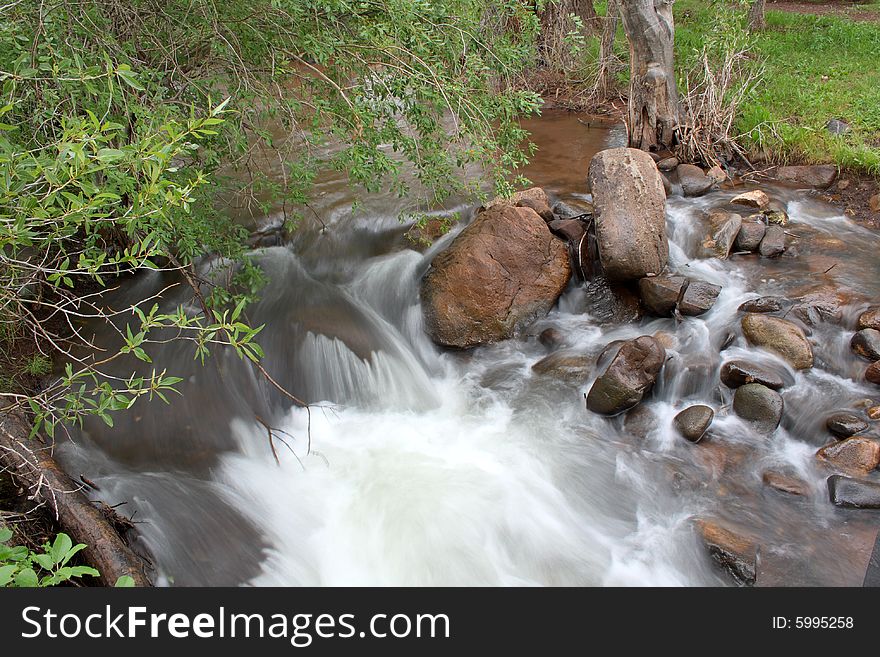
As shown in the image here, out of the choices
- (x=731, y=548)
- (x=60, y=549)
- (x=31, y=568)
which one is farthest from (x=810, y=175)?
(x=31, y=568)

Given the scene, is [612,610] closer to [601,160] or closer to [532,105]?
[532,105]

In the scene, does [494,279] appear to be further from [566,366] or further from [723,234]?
[723,234]

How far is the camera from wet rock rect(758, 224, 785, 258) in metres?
7.14

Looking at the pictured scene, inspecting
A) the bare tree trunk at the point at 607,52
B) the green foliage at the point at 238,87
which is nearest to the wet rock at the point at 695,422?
the green foliage at the point at 238,87

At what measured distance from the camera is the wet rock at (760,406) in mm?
5375

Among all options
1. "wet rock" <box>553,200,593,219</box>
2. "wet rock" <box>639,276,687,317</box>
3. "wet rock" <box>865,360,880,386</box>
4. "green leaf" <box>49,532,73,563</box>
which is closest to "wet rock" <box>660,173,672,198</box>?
"wet rock" <box>553,200,593,219</box>

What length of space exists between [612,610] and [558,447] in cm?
240

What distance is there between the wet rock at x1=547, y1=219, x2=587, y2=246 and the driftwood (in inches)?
200

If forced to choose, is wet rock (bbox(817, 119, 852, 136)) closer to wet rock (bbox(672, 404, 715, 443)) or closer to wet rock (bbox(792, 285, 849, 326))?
wet rock (bbox(792, 285, 849, 326))

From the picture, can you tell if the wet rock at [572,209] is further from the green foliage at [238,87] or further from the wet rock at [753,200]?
the green foliage at [238,87]

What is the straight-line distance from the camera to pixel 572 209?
7.95m

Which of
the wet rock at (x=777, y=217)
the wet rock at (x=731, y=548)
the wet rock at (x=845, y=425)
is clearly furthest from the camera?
the wet rock at (x=777, y=217)

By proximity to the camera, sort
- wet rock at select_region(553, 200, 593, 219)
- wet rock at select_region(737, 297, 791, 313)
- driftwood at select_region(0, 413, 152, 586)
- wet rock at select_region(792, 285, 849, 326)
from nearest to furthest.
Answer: driftwood at select_region(0, 413, 152, 586) → wet rock at select_region(792, 285, 849, 326) → wet rock at select_region(737, 297, 791, 313) → wet rock at select_region(553, 200, 593, 219)

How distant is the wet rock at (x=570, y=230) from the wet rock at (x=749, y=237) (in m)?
1.68
